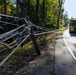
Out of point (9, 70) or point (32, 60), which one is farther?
point (32, 60)

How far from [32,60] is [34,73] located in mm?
2340

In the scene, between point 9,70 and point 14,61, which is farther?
point 14,61

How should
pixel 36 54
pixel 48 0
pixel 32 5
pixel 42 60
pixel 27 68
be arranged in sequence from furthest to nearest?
pixel 48 0, pixel 32 5, pixel 36 54, pixel 42 60, pixel 27 68

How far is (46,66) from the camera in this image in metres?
10.0

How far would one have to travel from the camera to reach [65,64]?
10.6 m

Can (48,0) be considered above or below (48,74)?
above

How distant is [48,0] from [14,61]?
43.3 meters

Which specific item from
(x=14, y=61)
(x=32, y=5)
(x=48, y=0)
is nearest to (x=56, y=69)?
(x=14, y=61)

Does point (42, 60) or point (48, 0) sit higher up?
point (48, 0)

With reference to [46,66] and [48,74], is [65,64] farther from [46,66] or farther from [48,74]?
[48,74]

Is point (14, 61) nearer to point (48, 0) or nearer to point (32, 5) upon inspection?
point (32, 5)

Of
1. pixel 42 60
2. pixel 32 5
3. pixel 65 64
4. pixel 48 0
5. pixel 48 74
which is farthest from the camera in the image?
pixel 48 0

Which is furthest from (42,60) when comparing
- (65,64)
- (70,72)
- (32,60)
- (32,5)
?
(32,5)

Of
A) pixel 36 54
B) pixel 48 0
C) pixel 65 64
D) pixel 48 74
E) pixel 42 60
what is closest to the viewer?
pixel 48 74
